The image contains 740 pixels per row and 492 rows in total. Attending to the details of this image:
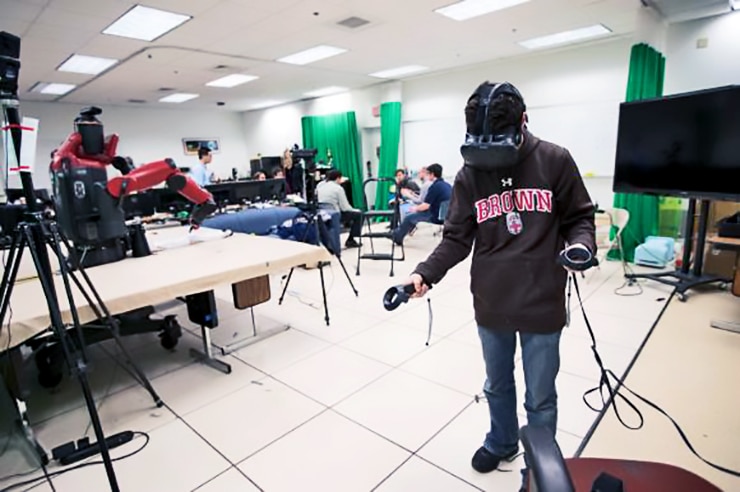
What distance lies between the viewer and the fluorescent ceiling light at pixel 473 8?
443 cm

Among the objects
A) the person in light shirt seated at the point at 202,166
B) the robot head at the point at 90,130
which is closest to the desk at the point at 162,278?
the robot head at the point at 90,130

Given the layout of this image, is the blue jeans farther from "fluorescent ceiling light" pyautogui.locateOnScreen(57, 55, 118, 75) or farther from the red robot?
"fluorescent ceiling light" pyautogui.locateOnScreen(57, 55, 118, 75)

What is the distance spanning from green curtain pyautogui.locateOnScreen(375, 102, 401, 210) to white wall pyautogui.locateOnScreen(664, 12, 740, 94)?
15.5ft

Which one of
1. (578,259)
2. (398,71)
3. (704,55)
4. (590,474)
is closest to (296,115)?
(398,71)

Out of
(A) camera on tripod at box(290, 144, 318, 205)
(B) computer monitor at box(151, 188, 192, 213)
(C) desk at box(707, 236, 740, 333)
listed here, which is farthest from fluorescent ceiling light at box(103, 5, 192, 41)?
(C) desk at box(707, 236, 740, 333)

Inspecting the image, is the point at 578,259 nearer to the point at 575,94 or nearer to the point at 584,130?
the point at 584,130

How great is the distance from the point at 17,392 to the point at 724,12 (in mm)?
7979

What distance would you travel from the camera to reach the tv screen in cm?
321

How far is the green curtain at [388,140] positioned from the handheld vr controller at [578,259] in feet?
25.3

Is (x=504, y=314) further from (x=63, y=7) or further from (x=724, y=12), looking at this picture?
(x=724, y=12)

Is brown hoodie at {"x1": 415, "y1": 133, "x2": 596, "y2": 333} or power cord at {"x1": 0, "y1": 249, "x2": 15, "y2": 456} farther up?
brown hoodie at {"x1": 415, "y1": 133, "x2": 596, "y2": 333}

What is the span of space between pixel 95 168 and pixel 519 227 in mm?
1844

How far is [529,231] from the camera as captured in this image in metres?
1.34

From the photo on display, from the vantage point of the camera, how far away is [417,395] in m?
2.26
